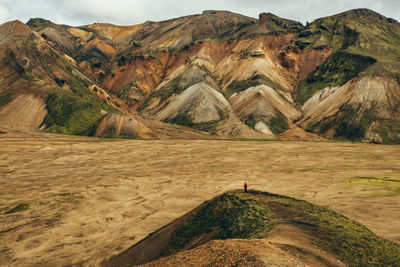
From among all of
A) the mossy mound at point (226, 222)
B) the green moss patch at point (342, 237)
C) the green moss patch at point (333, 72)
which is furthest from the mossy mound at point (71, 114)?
the green moss patch at point (333, 72)

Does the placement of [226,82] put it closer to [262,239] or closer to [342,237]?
[342,237]

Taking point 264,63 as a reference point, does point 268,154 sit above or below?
below

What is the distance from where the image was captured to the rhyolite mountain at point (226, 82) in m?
50.1

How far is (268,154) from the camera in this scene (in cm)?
3159

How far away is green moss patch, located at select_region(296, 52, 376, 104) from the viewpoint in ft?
212

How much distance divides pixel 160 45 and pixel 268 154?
82.4m

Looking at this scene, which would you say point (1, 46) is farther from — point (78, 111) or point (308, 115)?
point (308, 115)

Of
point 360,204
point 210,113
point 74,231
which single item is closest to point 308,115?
point 210,113

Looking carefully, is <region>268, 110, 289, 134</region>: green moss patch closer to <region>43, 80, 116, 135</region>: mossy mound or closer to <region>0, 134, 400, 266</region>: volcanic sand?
<region>0, 134, 400, 266</region>: volcanic sand

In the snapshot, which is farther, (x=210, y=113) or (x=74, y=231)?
(x=210, y=113)

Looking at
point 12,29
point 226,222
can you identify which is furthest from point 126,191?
point 12,29

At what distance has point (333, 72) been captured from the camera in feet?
228

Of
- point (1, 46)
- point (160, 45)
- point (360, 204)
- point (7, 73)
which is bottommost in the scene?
point (360, 204)

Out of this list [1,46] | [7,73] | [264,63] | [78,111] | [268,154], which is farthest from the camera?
[264,63]
